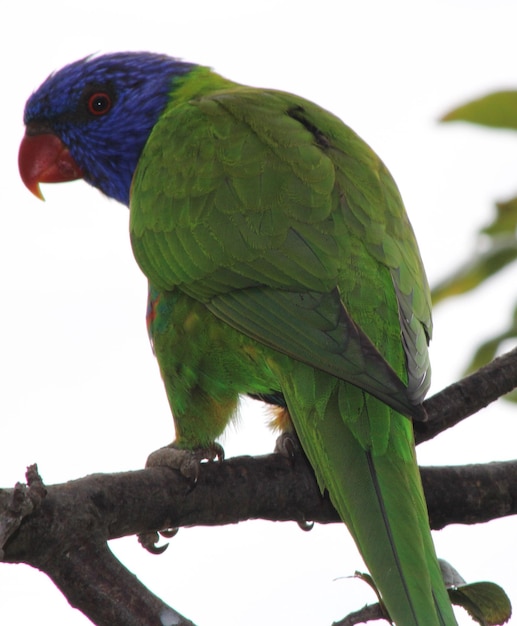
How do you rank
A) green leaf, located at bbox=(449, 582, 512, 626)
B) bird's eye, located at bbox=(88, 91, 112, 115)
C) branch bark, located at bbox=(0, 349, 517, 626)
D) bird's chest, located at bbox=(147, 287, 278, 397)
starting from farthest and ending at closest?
bird's eye, located at bbox=(88, 91, 112, 115) < bird's chest, located at bbox=(147, 287, 278, 397) < green leaf, located at bbox=(449, 582, 512, 626) < branch bark, located at bbox=(0, 349, 517, 626)

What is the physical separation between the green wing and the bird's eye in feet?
2.19

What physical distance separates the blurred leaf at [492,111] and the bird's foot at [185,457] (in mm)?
1206

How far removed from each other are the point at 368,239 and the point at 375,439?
0.65 meters

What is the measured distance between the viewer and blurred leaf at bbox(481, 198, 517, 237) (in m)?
2.49

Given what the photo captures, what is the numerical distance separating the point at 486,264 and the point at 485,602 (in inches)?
37.7

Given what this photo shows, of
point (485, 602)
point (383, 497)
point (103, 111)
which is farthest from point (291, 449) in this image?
point (103, 111)

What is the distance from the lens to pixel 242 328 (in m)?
2.24

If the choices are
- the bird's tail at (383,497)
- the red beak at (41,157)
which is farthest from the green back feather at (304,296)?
the red beak at (41,157)

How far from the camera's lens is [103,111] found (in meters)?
3.60

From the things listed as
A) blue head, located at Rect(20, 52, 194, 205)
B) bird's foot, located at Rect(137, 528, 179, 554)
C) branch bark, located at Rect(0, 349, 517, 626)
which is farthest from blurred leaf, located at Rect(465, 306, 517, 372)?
blue head, located at Rect(20, 52, 194, 205)

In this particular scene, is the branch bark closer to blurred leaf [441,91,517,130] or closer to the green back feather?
the green back feather

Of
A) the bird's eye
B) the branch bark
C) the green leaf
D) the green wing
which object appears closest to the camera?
the branch bark

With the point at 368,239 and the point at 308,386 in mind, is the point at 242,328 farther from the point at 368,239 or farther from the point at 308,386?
the point at 368,239

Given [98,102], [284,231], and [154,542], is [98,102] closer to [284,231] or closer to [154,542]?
[284,231]
